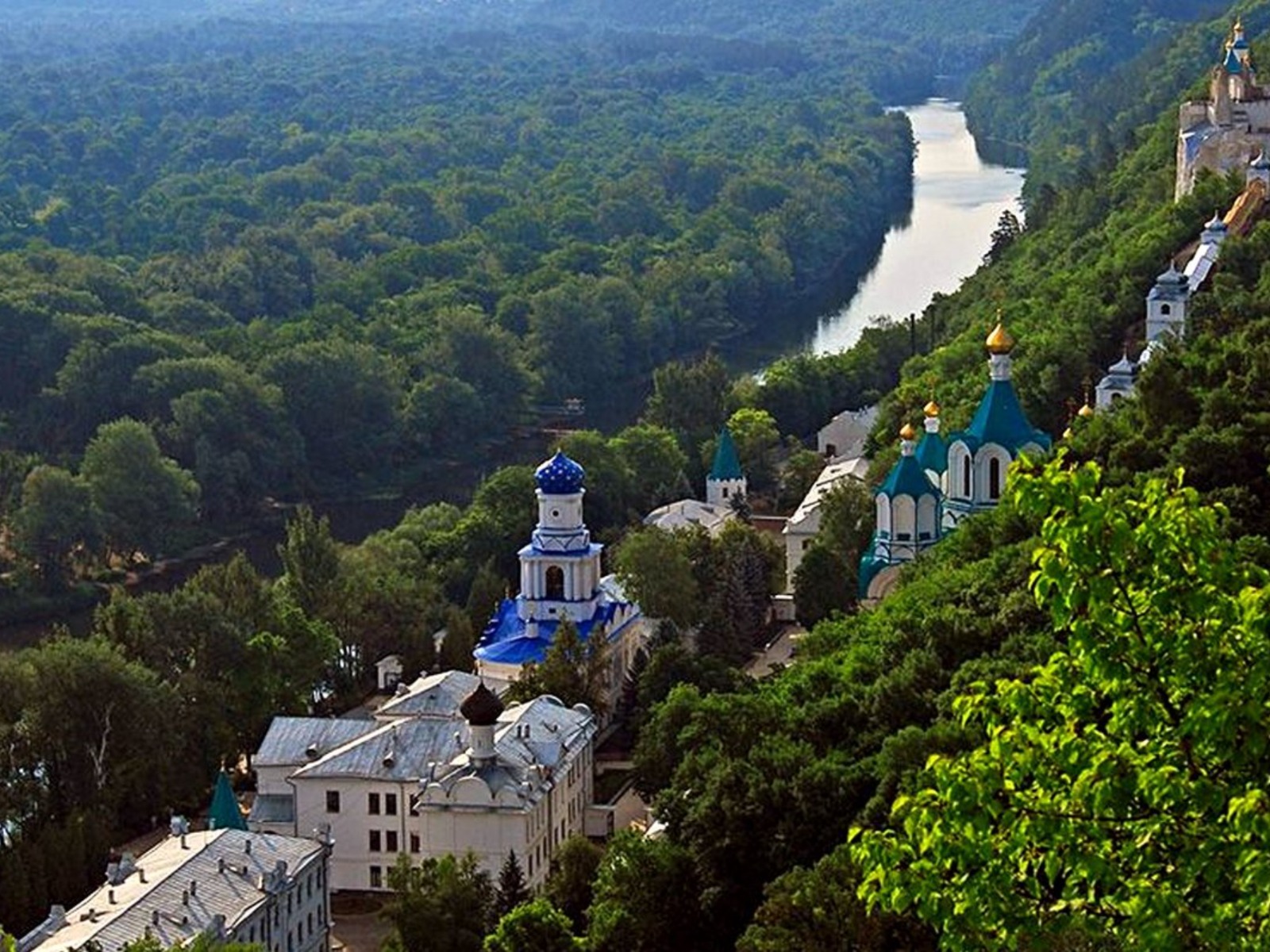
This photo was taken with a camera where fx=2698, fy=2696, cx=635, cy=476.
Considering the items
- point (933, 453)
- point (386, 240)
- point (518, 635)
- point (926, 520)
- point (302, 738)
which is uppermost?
point (933, 453)

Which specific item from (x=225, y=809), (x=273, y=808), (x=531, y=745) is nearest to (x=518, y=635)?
(x=531, y=745)

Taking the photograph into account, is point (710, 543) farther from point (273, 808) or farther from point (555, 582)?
point (273, 808)

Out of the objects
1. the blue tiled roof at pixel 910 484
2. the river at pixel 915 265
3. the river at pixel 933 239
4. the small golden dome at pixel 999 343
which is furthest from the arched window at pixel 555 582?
the river at pixel 933 239

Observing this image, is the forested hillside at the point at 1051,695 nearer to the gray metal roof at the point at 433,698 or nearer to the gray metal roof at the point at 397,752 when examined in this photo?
the gray metal roof at the point at 397,752

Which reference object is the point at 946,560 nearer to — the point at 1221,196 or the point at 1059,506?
the point at 1221,196

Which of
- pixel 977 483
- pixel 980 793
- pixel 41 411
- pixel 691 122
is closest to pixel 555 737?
pixel 977 483

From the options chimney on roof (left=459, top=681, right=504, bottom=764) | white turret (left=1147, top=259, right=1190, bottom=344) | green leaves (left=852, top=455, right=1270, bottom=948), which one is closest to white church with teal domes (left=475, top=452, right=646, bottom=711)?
chimney on roof (left=459, top=681, right=504, bottom=764)
